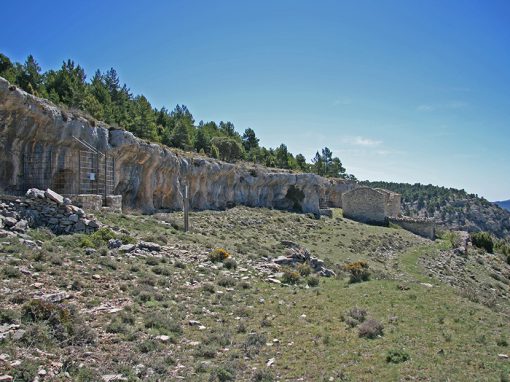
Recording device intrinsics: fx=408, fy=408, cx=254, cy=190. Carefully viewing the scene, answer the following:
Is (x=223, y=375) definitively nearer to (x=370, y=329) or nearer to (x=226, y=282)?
(x=370, y=329)

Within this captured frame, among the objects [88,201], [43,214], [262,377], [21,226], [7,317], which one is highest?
[88,201]

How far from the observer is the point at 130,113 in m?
55.2

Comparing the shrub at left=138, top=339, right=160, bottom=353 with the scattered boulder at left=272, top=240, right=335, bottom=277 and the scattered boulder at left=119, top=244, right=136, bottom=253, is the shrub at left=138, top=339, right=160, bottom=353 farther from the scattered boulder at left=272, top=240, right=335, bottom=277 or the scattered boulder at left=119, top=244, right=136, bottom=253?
the scattered boulder at left=272, top=240, right=335, bottom=277

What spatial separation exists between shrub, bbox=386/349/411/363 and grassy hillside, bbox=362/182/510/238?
114707 millimetres

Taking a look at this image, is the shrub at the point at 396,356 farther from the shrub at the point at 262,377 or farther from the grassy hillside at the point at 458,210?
the grassy hillside at the point at 458,210

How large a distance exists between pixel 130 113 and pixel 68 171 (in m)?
33.2

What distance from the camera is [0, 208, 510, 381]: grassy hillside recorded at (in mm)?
8688

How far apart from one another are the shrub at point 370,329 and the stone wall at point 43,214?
41.4 feet

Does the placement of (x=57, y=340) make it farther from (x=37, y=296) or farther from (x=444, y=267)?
(x=444, y=267)

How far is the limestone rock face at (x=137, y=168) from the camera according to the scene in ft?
68.9

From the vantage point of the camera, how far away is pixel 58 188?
2341 cm

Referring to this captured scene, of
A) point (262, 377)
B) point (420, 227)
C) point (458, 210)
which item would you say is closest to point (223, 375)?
point (262, 377)

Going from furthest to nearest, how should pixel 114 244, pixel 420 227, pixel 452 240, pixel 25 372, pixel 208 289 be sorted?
pixel 420 227 → pixel 452 240 → pixel 114 244 → pixel 208 289 → pixel 25 372

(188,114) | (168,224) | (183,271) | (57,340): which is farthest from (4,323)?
(188,114)
